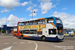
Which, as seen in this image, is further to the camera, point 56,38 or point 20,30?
point 20,30

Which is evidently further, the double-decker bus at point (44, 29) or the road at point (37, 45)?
the double-decker bus at point (44, 29)

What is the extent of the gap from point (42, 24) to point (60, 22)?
3.18m

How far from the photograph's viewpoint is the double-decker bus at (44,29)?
14015 millimetres

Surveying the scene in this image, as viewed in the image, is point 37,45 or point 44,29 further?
point 44,29

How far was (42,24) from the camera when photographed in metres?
15.8

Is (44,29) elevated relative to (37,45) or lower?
elevated

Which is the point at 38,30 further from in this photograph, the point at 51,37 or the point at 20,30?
the point at 20,30

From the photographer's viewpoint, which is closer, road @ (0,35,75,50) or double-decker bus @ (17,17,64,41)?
road @ (0,35,75,50)

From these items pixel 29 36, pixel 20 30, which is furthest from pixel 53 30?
pixel 20 30

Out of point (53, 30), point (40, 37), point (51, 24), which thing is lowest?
point (40, 37)

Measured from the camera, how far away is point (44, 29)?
50.6ft

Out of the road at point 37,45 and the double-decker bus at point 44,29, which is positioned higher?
the double-decker bus at point 44,29

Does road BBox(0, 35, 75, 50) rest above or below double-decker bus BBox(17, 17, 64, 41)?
below

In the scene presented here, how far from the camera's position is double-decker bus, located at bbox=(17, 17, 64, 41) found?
14015 mm
